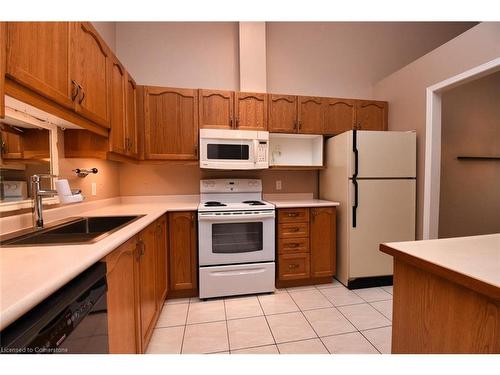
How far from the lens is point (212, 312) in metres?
1.98

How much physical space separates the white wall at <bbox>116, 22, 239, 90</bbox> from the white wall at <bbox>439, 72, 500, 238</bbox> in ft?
8.95

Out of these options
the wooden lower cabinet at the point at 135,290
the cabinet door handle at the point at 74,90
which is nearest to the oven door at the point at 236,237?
the wooden lower cabinet at the point at 135,290

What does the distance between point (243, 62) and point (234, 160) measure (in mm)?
1234

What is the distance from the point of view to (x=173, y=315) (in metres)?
1.94

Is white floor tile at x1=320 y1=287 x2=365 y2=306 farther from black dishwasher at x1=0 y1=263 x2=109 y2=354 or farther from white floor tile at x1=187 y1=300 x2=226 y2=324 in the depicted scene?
black dishwasher at x1=0 y1=263 x2=109 y2=354

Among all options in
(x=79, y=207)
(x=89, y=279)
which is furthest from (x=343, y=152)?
(x=79, y=207)

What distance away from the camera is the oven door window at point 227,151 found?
242 cm

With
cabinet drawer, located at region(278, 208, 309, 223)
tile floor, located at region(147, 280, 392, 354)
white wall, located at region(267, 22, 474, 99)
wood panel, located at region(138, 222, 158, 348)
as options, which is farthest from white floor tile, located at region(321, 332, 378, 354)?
white wall, located at region(267, 22, 474, 99)

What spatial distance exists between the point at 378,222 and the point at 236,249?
152 cm

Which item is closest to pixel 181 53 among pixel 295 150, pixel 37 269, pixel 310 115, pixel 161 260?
pixel 310 115

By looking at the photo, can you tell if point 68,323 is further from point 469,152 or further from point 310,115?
point 469,152

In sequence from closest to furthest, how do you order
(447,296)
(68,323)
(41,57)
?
(68,323) < (447,296) < (41,57)
